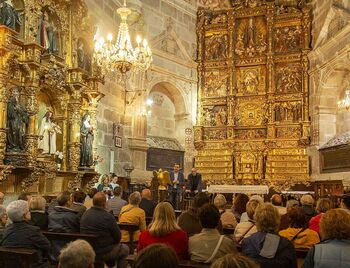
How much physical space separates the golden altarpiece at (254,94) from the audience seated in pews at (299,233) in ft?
42.3

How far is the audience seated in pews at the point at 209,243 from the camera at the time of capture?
3.83 m

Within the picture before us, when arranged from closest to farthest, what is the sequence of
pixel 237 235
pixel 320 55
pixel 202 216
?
1. pixel 202 216
2. pixel 237 235
3. pixel 320 55

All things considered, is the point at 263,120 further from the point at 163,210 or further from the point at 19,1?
the point at 163,210

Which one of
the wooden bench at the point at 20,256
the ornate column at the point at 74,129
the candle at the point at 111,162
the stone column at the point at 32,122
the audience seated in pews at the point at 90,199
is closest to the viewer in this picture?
the wooden bench at the point at 20,256

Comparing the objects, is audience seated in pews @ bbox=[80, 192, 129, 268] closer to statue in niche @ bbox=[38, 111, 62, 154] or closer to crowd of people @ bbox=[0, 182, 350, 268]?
crowd of people @ bbox=[0, 182, 350, 268]

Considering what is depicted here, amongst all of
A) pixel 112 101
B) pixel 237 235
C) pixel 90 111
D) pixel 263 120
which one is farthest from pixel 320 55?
pixel 237 235

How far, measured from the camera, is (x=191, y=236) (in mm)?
4523

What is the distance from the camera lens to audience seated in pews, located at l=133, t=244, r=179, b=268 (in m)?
2.10

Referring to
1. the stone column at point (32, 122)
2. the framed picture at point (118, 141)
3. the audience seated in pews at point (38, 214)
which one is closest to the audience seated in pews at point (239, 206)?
the audience seated in pews at point (38, 214)

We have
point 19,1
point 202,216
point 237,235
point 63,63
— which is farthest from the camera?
point 63,63

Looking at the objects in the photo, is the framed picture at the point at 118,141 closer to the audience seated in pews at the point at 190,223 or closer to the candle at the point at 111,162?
the candle at the point at 111,162

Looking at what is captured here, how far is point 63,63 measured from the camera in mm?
11867

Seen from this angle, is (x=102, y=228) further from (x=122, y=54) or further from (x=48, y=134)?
(x=48, y=134)

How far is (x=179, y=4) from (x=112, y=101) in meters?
6.39
